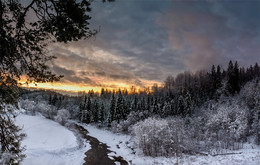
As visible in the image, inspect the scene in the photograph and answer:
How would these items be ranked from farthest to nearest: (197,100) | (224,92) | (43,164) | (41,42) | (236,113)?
(197,100) → (224,92) → (236,113) → (43,164) → (41,42)

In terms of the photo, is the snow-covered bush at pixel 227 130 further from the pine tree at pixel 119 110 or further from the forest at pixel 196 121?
the pine tree at pixel 119 110

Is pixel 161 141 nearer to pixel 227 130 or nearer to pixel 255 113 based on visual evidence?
pixel 227 130

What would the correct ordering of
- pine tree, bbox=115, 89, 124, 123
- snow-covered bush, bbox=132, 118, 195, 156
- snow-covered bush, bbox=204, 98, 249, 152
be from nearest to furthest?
snow-covered bush, bbox=132, 118, 195, 156 → snow-covered bush, bbox=204, 98, 249, 152 → pine tree, bbox=115, 89, 124, 123

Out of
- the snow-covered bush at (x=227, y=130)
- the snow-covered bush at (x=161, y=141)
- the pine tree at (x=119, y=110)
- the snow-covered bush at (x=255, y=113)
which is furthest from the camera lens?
the pine tree at (x=119, y=110)

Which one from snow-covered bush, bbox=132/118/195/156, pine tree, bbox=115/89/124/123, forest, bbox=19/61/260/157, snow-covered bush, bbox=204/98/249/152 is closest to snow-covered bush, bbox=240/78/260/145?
forest, bbox=19/61/260/157

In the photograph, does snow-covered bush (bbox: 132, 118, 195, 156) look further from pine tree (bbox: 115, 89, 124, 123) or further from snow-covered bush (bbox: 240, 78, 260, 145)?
pine tree (bbox: 115, 89, 124, 123)

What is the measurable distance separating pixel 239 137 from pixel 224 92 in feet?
142

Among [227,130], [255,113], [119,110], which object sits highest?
[255,113]

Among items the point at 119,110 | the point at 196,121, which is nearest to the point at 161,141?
the point at 196,121

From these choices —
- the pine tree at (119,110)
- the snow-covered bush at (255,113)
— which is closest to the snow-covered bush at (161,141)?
the snow-covered bush at (255,113)

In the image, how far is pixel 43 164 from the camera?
17.7 m

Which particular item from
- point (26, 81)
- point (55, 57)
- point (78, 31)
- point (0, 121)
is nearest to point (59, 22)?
point (78, 31)

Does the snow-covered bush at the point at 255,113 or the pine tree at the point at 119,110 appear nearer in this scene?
the snow-covered bush at the point at 255,113

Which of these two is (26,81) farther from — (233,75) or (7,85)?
(233,75)
